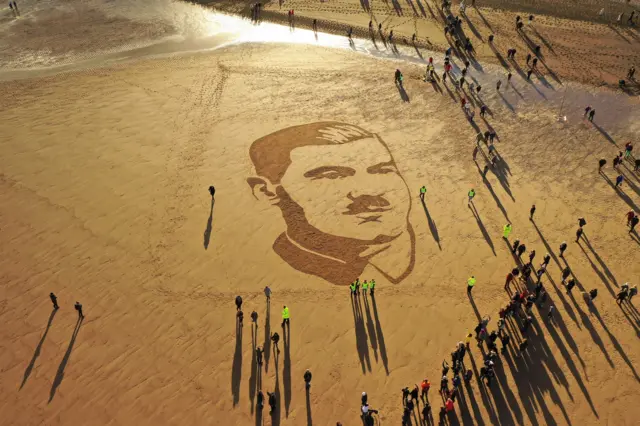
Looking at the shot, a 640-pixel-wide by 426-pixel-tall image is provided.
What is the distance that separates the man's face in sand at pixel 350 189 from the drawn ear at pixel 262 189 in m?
0.85

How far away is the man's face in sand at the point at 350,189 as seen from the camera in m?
25.5

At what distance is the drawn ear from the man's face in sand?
33.5 inches

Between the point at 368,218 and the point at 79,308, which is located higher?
the point at 368,218

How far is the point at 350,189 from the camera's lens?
27.8 meters

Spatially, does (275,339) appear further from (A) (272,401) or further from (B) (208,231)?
(B) (208,231)

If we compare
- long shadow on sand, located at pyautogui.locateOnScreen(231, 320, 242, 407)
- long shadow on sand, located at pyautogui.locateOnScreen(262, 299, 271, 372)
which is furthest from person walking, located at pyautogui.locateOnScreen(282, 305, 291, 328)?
long shadow on sand, located at pyautogui.locateOnScreen(231, 320, 242, 407)

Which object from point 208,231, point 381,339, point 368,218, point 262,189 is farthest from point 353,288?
point 262,189

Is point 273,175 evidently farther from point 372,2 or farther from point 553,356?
point 372,2

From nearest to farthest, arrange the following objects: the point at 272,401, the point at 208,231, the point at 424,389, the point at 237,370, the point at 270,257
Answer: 1. the point at 272,401
2. the point at 424,389
3. the point at 237,370
4. the point at 270,257
5. the point at 208,231

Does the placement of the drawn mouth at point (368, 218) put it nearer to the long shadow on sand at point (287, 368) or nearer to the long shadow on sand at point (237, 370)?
the long shadow on sand at point (287, 368)

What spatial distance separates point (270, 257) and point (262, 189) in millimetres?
5356

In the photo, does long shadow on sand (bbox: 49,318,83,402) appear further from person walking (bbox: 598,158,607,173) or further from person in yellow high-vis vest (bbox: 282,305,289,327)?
person walking (bbox: 598,158,607,173)

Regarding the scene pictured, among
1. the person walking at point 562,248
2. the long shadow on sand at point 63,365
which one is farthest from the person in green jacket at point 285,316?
the person walking at point 562,248

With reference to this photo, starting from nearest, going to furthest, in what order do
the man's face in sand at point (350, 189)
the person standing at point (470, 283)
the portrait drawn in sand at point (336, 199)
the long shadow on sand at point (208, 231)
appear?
the person standing at point (470, 283) < the portrait drawn in sand at point (336, 199) < the long shadow on sand at point (208, 231) < the man's face in sand at point (350, 189)
